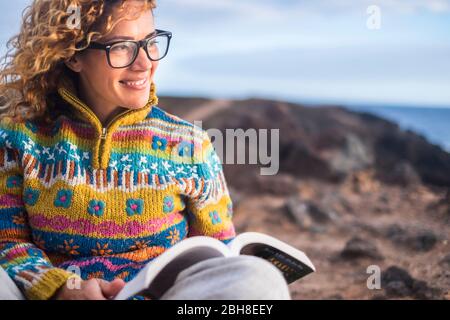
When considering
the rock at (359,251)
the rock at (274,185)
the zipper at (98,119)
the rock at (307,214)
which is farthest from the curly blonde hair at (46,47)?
the rock at (274,185)

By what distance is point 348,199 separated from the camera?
5715mm

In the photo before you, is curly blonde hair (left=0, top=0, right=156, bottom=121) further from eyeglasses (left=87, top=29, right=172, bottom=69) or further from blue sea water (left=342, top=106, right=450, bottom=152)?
blue sea water (left=342, top=106, right=450, bottom=152)

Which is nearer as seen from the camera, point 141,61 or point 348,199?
point 141,61

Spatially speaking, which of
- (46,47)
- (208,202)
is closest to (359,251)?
(208,202)

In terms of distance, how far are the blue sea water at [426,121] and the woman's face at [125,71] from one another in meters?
2.77

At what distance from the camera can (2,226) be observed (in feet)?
6.47

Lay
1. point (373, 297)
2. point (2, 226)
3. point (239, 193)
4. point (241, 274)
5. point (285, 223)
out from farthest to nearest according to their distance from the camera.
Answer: point (239, 193) < point (285, 223) < point (373, 297) < point (2, 226) < point (241, 274)

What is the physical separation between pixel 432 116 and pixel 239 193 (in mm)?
1988

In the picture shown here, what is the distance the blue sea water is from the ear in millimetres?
2867

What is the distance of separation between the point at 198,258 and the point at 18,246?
0.60m

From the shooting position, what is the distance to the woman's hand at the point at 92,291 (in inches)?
66.7

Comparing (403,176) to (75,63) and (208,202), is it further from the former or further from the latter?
(75,63)
